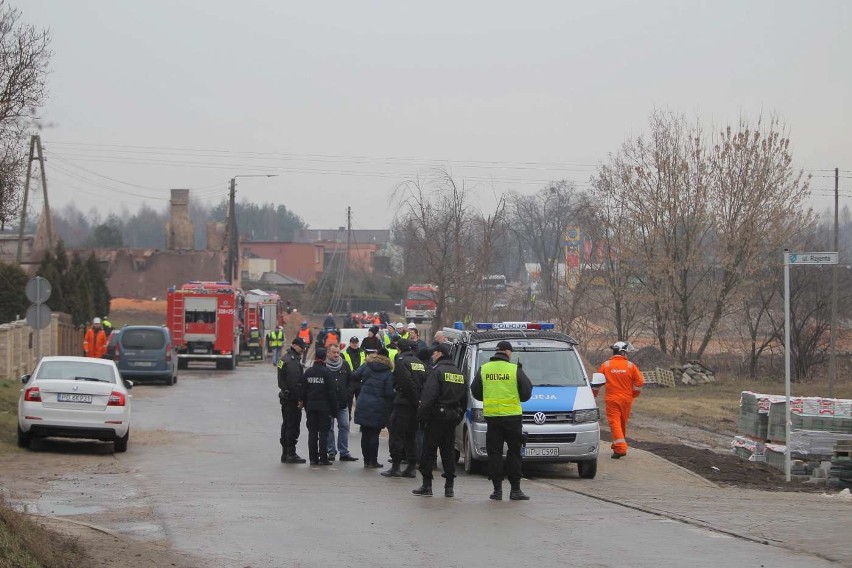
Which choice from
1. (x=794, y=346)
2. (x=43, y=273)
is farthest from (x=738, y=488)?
(x=43, y=273)

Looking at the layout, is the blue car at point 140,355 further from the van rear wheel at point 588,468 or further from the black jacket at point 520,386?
the black jacket at point 520,386

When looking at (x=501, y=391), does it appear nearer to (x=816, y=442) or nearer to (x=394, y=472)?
(x=394, y=472)

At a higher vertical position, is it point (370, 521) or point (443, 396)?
point (443, 396)

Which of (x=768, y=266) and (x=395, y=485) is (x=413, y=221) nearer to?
(x=768, y=266)

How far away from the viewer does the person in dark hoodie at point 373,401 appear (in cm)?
1620

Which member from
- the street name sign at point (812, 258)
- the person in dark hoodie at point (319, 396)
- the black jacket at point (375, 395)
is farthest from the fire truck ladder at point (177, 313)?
the street name sign at point (812, 258)

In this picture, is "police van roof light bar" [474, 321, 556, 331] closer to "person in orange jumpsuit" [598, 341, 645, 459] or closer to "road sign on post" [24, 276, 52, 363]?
"person in orange jumpsuit" [598, 341, 645, 459]

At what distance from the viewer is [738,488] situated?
15.2m

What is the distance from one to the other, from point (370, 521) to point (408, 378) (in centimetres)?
432

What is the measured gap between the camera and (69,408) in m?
17.7

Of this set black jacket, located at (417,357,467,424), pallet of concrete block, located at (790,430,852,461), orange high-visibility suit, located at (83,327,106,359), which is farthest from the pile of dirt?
black jacket, located at (417,357,467,424)

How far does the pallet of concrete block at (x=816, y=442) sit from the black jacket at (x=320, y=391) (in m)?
6.71

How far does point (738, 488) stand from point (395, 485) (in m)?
4.55

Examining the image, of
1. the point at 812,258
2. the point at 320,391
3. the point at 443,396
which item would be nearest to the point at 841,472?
the point at 812,258
